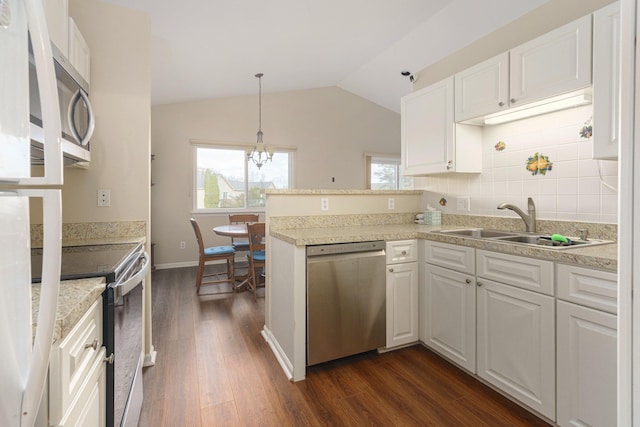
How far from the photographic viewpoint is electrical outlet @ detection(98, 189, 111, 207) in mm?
1989

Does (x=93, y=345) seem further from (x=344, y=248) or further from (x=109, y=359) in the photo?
(x=344, y=248)

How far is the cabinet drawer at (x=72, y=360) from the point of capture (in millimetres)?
716

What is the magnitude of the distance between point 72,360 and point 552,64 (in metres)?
2.50

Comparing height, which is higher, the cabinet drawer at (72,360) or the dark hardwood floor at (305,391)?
the cabinet drawer at (72,360)

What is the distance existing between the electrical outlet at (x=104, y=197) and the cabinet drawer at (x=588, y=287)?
258 cm

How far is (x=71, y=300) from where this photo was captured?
2.79ft

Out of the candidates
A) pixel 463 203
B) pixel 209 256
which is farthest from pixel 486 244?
pixel 209 256

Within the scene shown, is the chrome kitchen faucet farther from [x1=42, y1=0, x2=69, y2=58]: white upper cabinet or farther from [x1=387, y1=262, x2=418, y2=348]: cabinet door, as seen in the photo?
[x1=42, y1=0, x2=69, y2=58]: white upper cabinet

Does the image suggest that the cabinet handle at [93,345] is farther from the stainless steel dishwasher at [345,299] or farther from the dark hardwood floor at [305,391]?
the stainless steel dishwasher at [345,299]

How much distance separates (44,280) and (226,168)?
17.2ft

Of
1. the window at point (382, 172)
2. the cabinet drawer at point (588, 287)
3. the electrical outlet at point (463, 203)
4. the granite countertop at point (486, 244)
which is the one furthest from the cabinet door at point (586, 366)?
the window at point (382, 172)

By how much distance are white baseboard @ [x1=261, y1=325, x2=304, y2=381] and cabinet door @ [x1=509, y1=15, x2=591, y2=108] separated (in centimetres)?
220

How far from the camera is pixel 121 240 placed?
191cm

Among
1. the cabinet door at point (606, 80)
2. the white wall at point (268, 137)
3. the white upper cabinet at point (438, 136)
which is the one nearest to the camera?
the cabinet door at point (606, 80)
